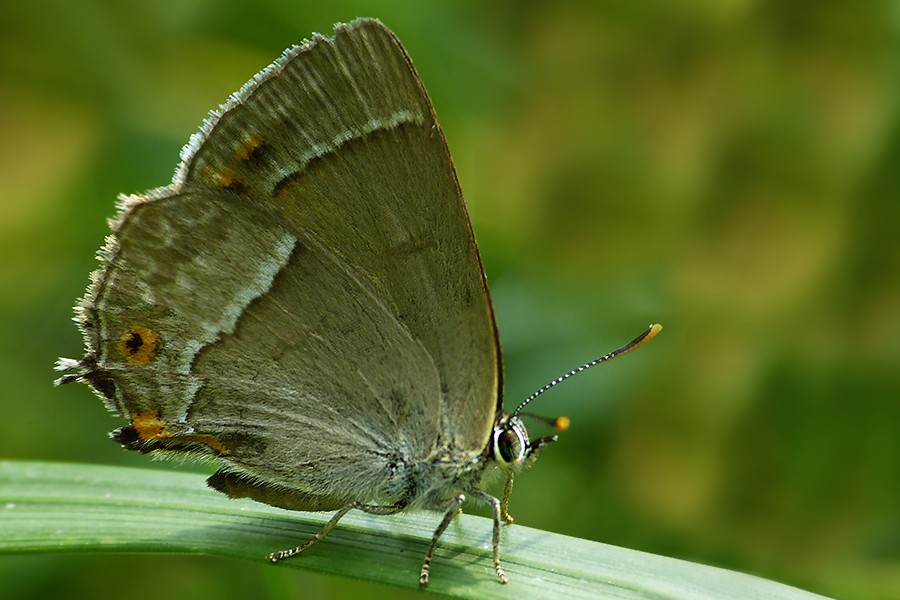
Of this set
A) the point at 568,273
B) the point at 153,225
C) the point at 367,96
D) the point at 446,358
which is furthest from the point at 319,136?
the point at 568,273

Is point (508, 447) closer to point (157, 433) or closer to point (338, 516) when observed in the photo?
point (338, 516)

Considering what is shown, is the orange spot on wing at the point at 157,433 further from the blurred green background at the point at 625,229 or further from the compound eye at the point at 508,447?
the blurred green background at the point at 625,229

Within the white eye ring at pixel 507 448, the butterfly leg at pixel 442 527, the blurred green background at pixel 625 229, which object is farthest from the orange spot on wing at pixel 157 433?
the blurred green background at pixel 625 229

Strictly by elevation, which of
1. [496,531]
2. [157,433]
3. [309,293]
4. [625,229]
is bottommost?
[496,531]

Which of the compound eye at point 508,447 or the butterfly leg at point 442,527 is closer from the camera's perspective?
the butterfly leg at point 442,527

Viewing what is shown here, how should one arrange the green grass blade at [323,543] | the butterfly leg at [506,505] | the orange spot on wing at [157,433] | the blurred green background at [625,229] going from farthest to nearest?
the blurred green background at [625,229]
the butterfly leg at [506,505]
the orange spot on wing at [157,433]
the green grass blade at [323,543]

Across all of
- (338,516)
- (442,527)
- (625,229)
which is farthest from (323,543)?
(625,229)

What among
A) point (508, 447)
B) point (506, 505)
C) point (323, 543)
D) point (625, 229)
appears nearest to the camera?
point (323, 543)
